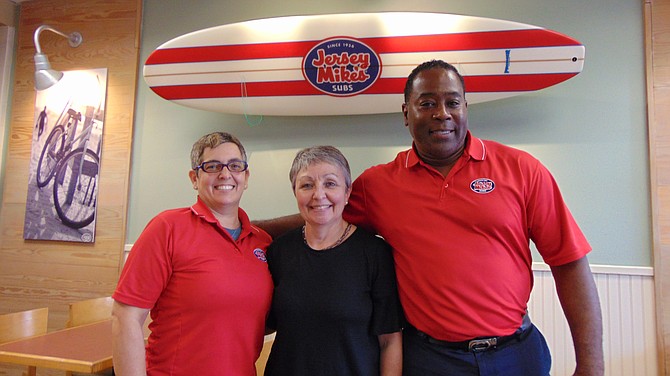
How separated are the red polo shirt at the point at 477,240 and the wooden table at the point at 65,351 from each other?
1262mm

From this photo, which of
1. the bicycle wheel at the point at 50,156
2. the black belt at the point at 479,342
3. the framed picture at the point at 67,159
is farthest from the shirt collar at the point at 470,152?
the bicycle wheel at the point at 50,156

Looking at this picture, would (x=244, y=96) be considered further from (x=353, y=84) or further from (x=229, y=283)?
(x=229, y=283)

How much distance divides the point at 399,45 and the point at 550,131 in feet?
3.47

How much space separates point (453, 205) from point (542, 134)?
1.63 meters

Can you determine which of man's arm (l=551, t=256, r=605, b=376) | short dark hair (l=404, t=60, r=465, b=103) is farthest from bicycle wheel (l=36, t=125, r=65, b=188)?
man's arm (l=551, t=256, r=605, b=376)

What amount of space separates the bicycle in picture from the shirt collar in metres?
2.75

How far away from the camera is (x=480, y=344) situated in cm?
125

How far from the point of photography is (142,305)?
1.23m

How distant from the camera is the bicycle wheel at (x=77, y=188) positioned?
10.8 feet

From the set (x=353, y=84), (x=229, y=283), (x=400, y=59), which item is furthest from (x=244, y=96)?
(x=229, y=283)

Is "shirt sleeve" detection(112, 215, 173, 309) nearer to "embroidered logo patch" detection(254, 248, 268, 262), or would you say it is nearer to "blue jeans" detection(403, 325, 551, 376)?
"embroidered logo patch" detection(254, 248, 268, 262)

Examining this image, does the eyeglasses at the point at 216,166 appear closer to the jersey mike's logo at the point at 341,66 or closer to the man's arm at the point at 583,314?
the man's arm at the point at 583,314

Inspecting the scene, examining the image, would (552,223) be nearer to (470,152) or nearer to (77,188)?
(470,152)

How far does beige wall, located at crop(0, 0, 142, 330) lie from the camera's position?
3.25 meters
